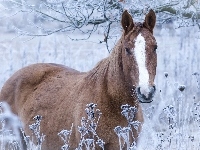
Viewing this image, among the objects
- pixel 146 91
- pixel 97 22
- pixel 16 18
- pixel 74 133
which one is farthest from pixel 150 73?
pixel 16 18

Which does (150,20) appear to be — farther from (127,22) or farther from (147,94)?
(147,94)

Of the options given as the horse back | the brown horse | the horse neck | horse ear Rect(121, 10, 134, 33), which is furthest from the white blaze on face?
the horse back

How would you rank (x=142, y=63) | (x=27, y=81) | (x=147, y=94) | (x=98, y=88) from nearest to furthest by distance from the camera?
1. (x=147, y=94)
2. (x=142, y=63)
3. (x=98, y=88)
4. (x=27, y=81)

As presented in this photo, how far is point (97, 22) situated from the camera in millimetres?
7379

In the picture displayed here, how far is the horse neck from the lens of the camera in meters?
4.82

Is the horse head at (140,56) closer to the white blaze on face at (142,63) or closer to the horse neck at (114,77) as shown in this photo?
the white blaze on face at (142,63)

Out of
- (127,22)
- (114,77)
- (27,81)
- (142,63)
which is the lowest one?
(27,81)

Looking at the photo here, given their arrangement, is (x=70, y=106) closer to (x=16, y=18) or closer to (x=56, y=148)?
(x=56, y=148)

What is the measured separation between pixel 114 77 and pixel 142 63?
55cm

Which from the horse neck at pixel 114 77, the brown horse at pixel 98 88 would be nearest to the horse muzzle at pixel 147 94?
the brown horse at pixel 98 88

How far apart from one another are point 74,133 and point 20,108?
1301mm

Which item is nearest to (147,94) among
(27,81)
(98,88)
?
(98,88)

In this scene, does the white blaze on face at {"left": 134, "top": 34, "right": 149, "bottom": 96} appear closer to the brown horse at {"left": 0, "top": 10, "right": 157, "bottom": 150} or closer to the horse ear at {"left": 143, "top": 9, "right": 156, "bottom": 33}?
the brown horse at {"left": 0, "top": 10, "right": 157, "bottom": 150}

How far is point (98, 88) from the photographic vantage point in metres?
4.97
